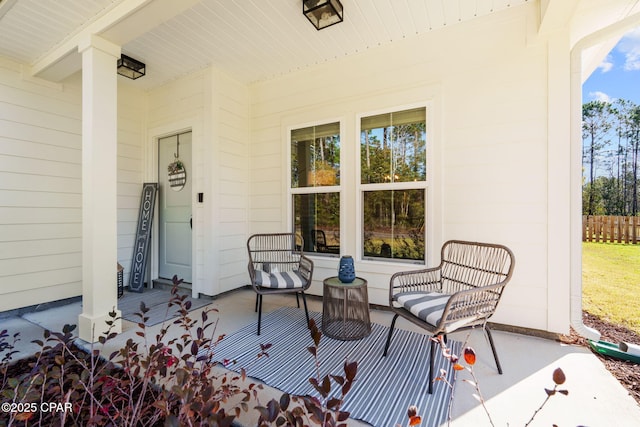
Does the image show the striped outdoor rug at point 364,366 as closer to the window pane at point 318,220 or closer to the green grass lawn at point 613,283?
the window pane at point 318,220

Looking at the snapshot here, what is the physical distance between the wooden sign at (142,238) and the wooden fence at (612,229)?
658 cm

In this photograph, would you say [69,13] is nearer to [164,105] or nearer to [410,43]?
[164,105]

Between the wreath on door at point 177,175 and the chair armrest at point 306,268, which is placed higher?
the wreath on door at point 177,175

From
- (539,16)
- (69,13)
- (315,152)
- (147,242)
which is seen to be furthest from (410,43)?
(147,242)

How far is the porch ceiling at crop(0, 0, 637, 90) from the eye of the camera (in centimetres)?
229

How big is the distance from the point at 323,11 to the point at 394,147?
1455 mm

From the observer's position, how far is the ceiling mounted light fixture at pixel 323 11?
93.0 inches

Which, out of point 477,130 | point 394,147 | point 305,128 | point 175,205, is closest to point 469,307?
point 477,130

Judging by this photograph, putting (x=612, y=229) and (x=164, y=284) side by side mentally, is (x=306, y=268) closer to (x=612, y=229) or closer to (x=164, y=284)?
(x=164, y=284)

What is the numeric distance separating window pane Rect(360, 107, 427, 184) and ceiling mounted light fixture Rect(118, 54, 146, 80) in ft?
9.01

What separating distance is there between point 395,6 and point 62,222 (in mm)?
4282

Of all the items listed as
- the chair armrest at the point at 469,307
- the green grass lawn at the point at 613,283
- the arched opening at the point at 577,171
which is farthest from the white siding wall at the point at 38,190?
the green grass lawn at the point at 613,283

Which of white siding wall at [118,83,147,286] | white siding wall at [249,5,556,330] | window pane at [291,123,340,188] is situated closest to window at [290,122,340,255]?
window pane at [291,123,340,188]

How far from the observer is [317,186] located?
11.8 feet
